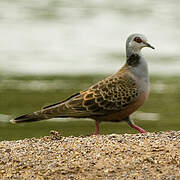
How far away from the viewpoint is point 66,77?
25281 mm

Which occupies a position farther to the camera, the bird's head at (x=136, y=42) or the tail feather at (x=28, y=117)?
the bird's head at (x=136, y=42)

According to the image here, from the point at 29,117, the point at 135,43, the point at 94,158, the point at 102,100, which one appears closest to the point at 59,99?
the point at 135,43

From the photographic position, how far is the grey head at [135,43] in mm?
12141

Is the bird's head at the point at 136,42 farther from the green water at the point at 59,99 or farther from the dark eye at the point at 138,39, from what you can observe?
the green water at the point at 59,99

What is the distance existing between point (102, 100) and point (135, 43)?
1.10 metres

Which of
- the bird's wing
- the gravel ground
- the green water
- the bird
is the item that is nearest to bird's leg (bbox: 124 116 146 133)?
the bird

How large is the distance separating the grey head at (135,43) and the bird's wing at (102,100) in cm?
53

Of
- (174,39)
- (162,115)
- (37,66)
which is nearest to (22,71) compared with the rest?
(37,66)

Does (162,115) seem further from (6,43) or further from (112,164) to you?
(6,43)

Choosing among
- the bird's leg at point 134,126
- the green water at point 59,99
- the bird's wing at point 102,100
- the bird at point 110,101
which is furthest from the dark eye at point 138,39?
the green water at point 59,99

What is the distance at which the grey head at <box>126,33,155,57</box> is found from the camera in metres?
12.1

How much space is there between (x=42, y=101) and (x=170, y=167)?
11.8 metres

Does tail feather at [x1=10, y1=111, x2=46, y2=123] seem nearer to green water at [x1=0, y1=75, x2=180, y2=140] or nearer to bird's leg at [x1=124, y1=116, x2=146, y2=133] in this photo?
bird's leg at [x1=124, y1=116, x2=146, y2=133]

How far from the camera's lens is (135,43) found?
40.1 ft
